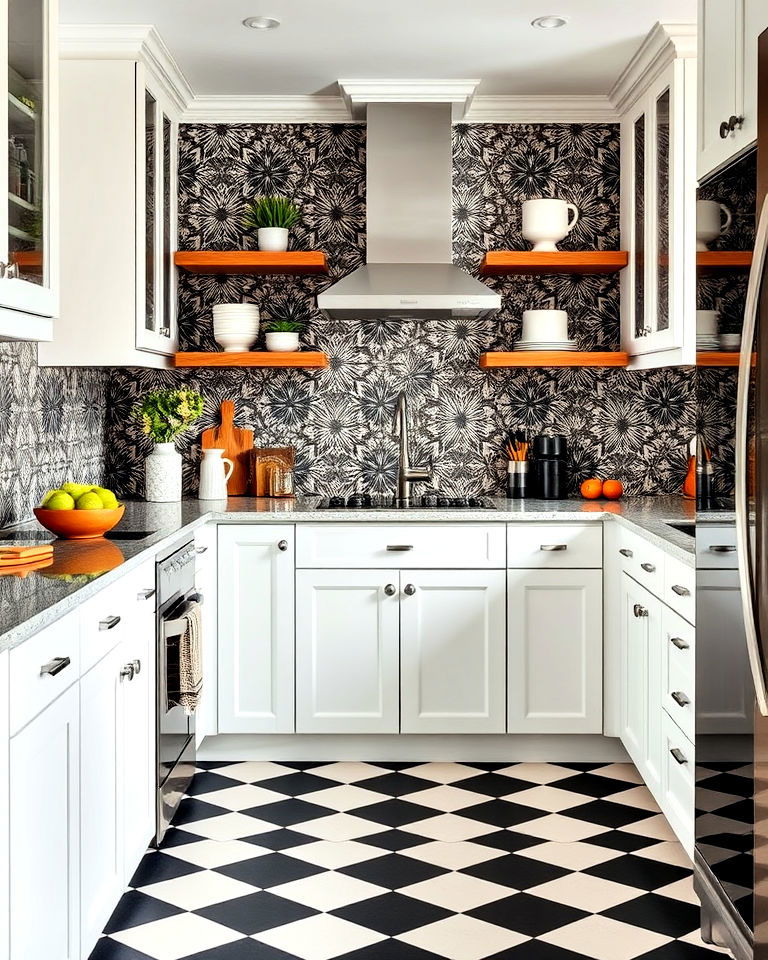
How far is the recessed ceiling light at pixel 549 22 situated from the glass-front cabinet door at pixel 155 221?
135cm

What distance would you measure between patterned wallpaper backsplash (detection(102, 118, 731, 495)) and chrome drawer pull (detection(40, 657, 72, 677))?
8.36ft

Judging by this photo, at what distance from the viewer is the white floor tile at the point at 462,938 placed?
2.48 meters

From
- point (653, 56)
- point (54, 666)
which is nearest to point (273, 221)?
point (653, 56)

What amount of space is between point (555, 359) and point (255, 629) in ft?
5.23

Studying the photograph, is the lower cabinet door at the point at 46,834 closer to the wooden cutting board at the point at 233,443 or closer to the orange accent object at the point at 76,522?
the orange accent object at the point at 76,522

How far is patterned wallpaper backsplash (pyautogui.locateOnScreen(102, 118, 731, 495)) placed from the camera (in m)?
A: 4.48

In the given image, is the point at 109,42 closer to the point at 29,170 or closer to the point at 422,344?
the point at 29,170

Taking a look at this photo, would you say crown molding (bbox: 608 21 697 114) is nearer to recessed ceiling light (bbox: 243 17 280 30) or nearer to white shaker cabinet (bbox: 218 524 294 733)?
recessed ceiling light (bbox: 243 17 280 30)

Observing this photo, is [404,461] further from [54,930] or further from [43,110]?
[54,930]

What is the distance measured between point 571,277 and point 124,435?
6.56 ft

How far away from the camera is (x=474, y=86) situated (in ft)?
13.6

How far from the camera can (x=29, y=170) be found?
2.55 m

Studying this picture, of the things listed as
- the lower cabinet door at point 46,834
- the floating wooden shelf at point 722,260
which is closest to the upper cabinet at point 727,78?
the floating wooden shelf at point 722,260

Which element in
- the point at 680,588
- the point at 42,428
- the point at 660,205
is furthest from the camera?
the point at 660,205
